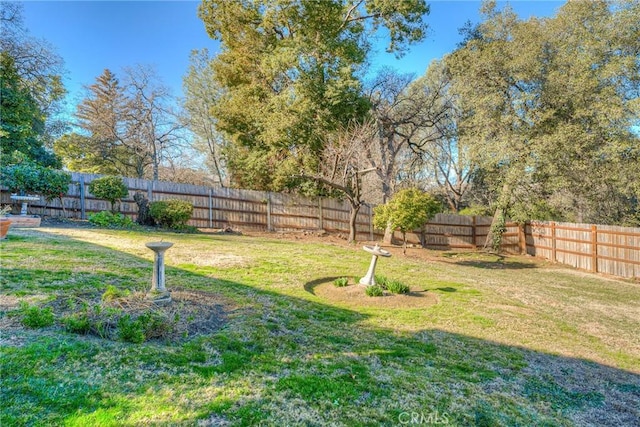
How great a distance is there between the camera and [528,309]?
5.57m

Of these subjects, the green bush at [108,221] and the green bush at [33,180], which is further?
the green bush at [108,221]

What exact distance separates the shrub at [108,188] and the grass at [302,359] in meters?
4.55

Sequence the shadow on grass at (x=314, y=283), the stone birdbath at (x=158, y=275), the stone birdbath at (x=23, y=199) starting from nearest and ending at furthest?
the stone birdbath at (x=158, y=275) → the shadow on grass at (x=314, y=283) → the stone birdbath at (x=23, y=199)

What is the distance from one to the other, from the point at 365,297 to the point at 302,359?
103 inches

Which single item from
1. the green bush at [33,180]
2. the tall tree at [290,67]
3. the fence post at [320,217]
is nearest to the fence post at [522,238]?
the tall tree at [290,67]

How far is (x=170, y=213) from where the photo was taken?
10.6 m

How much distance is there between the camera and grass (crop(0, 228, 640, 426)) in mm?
2051

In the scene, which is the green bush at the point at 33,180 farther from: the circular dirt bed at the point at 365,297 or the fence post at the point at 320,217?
the fence post at the point at 320,217

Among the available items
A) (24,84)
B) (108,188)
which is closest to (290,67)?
(108,188)

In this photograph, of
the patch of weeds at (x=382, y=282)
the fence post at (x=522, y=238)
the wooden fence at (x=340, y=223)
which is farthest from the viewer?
the fence post at (x=522, y=238)

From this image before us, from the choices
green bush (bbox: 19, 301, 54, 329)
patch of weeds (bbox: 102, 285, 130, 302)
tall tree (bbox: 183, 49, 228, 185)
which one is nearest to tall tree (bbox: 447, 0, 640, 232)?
patch of weeds (bbox: 102, 285, 130, 302)

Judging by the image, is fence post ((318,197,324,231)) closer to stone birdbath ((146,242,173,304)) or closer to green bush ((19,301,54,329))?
stone birdbath ((146,242,173,304))

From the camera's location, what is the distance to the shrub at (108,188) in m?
10.3

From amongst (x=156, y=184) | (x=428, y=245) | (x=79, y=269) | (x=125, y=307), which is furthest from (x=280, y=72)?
(x=125, y=307)
